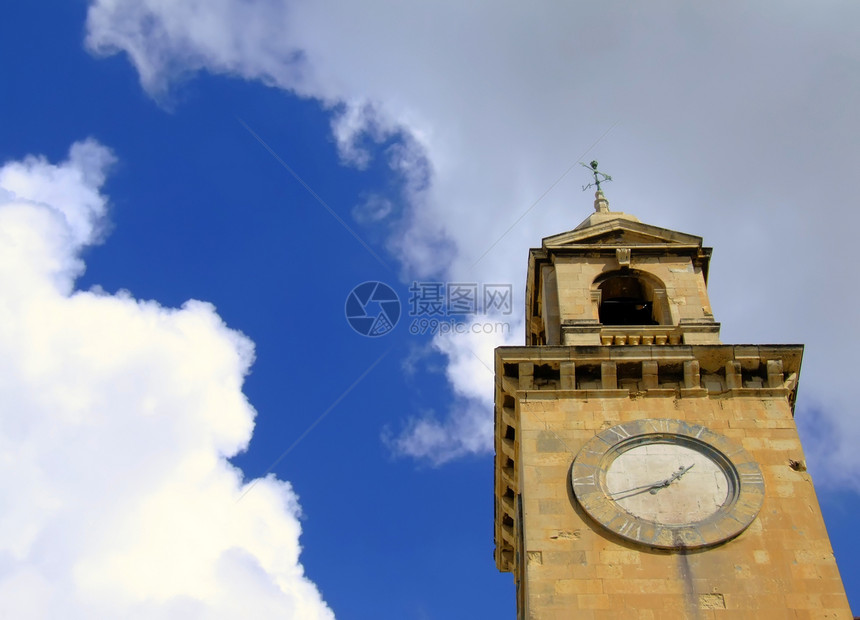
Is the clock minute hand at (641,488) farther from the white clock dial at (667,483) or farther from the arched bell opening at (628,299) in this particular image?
the arched bell opening at (628,299)

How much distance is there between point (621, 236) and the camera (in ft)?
94.0

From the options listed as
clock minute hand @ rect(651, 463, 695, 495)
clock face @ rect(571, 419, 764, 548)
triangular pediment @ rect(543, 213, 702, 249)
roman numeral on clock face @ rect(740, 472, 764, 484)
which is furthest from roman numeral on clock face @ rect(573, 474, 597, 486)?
triangular pediment @ rect(543, 213, 702, 249)

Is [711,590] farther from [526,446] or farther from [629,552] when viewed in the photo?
[526,446]

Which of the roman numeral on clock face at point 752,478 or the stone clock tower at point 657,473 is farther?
the roman numeral on clock face at point 752,478

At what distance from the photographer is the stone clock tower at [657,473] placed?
19.7m

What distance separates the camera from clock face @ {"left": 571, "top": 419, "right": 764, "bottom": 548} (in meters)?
20.6

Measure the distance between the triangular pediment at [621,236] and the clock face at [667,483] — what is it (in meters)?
7.27

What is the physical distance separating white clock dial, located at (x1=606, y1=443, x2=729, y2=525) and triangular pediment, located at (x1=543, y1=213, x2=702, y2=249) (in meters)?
7.85

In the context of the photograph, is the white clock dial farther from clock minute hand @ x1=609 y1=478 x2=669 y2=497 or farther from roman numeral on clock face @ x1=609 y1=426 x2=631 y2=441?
roman numeral on clock face @ x1=609 y1=426 x2=631 y2=441

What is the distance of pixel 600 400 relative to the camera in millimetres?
23250

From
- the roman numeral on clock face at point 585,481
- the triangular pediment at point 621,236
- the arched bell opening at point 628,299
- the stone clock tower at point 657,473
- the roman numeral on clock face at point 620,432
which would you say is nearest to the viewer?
the stone clock tower at point 657,473

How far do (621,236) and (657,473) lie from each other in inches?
349

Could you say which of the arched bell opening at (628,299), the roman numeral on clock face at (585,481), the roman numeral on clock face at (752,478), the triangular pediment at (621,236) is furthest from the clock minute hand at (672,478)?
the triangular pediment at (621,236)

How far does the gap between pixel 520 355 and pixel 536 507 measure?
157 inches
